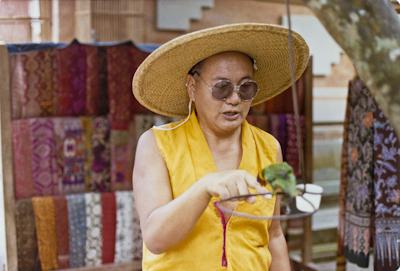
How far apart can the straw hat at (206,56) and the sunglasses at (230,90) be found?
0.55 ft

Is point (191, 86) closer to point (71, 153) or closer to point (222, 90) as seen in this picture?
point (222, 90)

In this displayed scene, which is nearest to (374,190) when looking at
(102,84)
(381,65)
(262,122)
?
(262,122)

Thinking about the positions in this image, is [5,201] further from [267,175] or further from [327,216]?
[327,216]

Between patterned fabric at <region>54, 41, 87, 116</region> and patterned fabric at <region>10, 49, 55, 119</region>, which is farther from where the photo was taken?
patterned fabric at <region>54, 41, 87, 116</region>

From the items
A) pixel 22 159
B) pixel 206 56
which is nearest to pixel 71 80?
pixel 22 159

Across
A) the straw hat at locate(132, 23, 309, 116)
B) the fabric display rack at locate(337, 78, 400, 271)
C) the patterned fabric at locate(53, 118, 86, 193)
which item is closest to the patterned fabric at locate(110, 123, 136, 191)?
the patterned fabric at locate(53, 118, 86, 193)

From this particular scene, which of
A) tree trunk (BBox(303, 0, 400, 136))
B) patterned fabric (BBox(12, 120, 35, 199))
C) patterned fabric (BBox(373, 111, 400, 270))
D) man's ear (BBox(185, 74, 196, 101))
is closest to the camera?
tree trunk (BBox(303, 0, 400, 136))

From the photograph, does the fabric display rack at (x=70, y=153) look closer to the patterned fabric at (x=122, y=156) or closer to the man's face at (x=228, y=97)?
the patterned fabric at (x=122, y=156)

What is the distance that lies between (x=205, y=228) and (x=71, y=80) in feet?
9.56

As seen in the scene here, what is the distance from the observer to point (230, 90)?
79.0 inches

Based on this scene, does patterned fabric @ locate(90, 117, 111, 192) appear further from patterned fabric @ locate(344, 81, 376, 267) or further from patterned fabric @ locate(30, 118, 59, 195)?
patterned fabric @ locate(344, 81, 376, 267)

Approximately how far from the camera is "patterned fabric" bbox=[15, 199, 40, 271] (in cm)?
445

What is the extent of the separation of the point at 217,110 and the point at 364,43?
0.78 metres

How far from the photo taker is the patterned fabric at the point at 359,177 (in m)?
4.28
